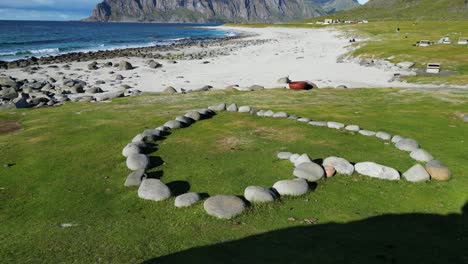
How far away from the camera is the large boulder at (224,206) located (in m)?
11.4

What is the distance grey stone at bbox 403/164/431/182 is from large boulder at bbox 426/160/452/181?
0.30m

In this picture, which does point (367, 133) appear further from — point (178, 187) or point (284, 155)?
point (178, 187)

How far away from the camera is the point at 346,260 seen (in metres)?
9.05

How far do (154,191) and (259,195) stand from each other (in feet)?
11.6

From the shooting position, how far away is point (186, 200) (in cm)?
1212

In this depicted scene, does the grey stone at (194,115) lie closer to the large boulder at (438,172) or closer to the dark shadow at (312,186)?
the dark shadow at (312,186)

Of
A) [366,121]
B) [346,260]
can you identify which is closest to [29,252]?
[346,260]

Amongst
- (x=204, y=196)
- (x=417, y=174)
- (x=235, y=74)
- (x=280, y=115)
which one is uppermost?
(x=280, y=115)

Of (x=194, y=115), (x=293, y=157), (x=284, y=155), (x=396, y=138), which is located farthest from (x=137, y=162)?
(x=396, y=138)

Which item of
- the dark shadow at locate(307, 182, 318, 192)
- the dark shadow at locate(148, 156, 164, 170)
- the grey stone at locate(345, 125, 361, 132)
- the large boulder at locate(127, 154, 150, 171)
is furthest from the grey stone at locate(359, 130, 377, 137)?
the large boulder at locate(127, 154, 150, 171)

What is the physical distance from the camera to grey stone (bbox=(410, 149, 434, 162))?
613 inches

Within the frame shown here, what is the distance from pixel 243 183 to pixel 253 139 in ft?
17.1

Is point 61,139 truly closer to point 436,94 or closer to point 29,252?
point 29,252

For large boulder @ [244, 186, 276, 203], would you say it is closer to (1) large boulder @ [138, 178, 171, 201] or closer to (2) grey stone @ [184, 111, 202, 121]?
(1) large boulder @ [138, 178, 171, 201]
